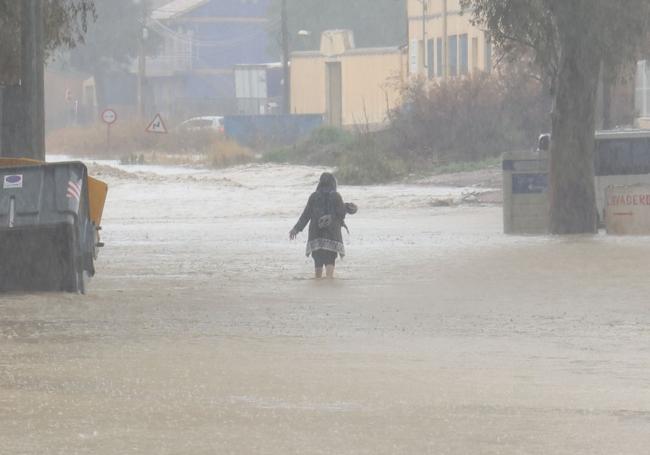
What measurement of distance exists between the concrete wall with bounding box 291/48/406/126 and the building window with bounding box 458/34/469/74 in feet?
18.3

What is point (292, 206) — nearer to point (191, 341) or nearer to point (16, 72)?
point (16, 72)

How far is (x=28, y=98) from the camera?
68.9ft

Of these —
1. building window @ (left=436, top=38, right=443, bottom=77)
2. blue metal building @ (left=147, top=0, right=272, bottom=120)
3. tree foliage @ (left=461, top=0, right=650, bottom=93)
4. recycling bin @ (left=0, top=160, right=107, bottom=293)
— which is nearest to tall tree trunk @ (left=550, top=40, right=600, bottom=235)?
tree foliage @ (left=461, top=0, right=650, bottom=93)

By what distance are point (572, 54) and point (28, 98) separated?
952cm

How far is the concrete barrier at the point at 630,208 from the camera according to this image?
27297mm

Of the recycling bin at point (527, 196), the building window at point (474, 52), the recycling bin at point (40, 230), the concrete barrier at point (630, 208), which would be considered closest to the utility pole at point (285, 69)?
the building window at point (474, 52)

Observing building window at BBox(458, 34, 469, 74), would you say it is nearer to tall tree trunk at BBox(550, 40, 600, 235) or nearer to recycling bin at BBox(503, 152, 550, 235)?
recycling bin at BBox(503, 152, 550, 235)

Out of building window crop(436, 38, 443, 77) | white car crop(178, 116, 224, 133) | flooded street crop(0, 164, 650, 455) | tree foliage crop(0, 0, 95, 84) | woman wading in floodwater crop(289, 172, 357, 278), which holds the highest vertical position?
building window crop(436, 38, 443, 77)

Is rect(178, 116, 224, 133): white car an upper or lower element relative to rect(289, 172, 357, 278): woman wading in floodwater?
upper

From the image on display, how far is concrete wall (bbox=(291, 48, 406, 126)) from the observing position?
74.8 metres

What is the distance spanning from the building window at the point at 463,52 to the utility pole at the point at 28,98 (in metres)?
43.3

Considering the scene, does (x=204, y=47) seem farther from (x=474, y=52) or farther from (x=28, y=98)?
(x=28, y=98)

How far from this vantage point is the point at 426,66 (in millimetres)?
68938

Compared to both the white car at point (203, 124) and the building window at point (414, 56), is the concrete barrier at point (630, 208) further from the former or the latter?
the white car at point (203, 124)
